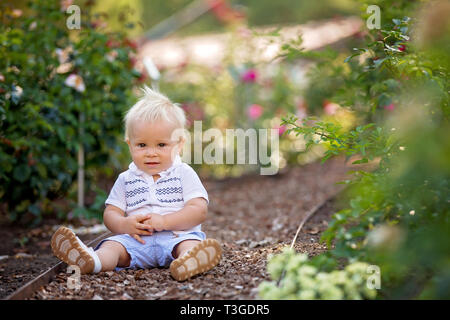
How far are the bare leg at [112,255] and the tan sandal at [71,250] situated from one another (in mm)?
101

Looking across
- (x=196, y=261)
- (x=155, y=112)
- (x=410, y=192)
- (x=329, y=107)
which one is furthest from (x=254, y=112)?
(x=410, y=192)

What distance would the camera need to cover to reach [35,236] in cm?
405

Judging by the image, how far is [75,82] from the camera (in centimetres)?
417

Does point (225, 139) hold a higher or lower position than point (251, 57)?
lower

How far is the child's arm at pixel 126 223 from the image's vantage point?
8.59 feet

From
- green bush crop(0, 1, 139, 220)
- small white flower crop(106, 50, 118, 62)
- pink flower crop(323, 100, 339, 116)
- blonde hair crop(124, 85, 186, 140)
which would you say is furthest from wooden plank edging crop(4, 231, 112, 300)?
pink flower crop(323, 100, 339, 116)

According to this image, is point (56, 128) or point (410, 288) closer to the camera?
point (410, 288)

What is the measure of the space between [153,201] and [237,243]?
925 millimetres

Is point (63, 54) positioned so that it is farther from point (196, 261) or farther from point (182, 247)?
point (196, 261)

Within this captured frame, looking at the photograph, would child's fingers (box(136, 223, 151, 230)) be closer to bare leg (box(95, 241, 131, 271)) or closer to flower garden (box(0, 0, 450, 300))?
bare leg (box(95, 241, 131, 271))

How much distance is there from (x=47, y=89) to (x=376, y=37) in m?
2.57

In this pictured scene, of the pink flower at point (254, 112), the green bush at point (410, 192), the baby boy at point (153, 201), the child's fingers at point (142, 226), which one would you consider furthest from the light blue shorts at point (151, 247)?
the pink flower at point (254, 112)

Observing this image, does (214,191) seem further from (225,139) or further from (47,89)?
(47,89)

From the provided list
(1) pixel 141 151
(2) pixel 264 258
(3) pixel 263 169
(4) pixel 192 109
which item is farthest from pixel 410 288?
(4) pixel 192 109
